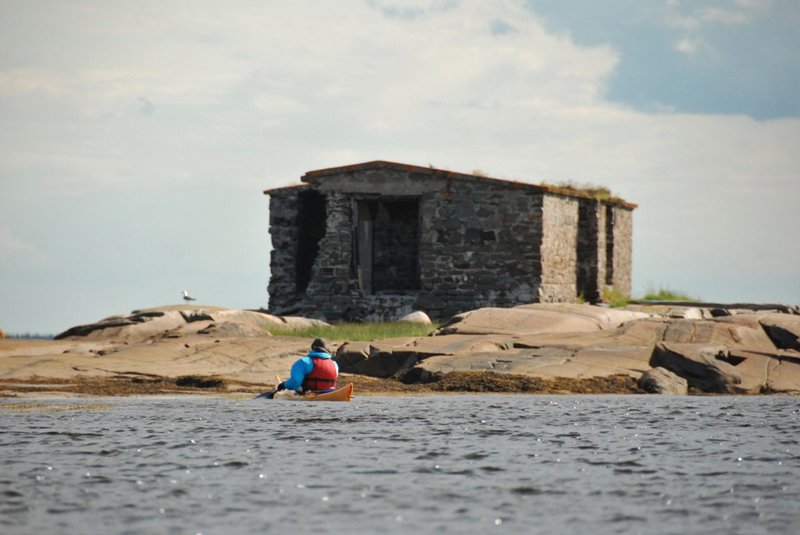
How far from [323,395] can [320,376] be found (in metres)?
0.37

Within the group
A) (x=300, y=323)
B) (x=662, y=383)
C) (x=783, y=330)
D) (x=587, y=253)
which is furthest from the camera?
(x=587, y=253)

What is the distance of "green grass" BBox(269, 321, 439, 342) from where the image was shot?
2522 centimetres

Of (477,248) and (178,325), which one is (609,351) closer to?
(477,248)

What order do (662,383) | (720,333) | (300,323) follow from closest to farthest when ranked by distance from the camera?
1. (662,383)
2. (720,333)
3. (300,323)

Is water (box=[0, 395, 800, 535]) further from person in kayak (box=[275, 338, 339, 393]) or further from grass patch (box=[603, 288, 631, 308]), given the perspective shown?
grass patch (box=[603, 288, 631, 308])

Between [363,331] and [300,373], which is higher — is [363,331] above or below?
above

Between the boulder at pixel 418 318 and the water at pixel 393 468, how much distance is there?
9483mm

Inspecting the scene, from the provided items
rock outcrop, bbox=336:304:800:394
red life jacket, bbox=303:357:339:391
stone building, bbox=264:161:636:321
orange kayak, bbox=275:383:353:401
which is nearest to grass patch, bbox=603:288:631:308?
stone building, bbox=264:161:636:321

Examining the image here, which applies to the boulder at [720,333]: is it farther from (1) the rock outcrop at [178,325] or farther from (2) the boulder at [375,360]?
(1) the rock outcrop at [178,325]

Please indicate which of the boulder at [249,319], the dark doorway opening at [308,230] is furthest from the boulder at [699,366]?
the dark doorway opening at [308,230]

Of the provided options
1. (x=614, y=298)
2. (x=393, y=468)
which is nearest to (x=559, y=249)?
(x=614, y=298)

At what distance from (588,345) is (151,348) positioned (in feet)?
28.2

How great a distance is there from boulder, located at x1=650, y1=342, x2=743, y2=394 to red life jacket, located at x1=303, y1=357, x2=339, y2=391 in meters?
6.50

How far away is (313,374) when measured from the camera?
1845 cm
